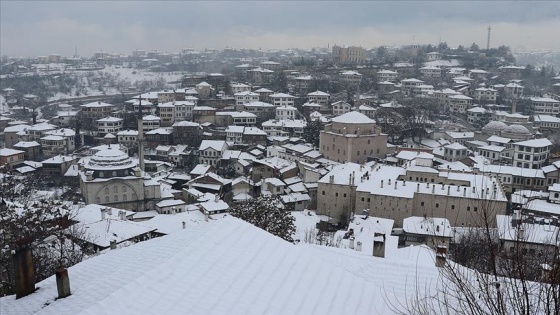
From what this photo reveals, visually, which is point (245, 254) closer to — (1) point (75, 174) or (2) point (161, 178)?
(2) point (161, 178)

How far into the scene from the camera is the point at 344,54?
265ft

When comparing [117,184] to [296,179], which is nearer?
[117,184]

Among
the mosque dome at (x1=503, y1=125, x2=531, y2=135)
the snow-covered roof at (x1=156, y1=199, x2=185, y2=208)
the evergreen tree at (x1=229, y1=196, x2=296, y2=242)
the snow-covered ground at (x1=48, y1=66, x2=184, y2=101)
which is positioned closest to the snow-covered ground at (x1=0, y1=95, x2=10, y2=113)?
the snow-covered ground at (x1=48, y1=66, x2=184, y2=101)

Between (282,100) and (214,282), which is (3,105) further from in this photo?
(214,282)

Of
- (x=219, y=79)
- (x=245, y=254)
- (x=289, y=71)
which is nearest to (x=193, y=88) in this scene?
(x=219, y=79)

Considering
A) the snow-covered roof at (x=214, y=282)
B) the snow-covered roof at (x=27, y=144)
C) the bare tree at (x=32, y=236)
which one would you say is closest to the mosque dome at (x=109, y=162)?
the bare tree at (x=32, y=236)

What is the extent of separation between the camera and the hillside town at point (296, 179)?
Answer: 19.8 ft

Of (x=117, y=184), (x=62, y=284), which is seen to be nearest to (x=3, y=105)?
(x=117, y=184)

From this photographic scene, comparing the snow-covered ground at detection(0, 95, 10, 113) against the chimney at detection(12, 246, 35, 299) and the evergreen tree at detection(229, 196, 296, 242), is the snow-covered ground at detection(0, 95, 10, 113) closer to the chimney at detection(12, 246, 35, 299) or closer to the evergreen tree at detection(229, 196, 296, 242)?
the evergreen tree at detection(229, 196, 296, 242)

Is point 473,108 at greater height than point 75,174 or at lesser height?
greater

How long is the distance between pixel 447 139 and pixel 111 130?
28.7m

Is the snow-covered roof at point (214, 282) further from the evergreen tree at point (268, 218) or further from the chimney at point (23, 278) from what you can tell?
the evergreen tree at point (268, 218)

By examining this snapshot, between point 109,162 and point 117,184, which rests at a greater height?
point 109,162

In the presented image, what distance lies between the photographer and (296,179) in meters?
29.0
